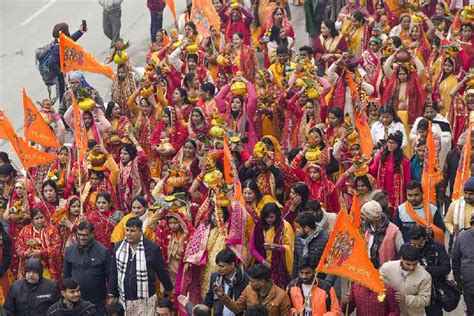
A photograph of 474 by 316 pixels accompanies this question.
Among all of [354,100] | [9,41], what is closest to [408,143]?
[354,100]

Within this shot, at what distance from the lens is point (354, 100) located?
1719cm

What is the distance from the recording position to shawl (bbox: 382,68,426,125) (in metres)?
17.4

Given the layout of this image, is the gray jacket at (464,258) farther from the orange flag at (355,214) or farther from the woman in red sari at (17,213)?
the woman in red sari at (17,213)

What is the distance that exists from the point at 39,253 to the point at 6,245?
442 millimetres

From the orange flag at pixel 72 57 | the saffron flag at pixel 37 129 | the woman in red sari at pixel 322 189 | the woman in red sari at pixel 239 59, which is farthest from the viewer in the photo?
the woman in red sari at pixel 239 59

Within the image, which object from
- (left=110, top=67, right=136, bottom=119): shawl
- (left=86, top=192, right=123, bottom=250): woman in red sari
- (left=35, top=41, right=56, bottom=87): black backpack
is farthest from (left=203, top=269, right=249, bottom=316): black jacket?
(left=35, top=41, right=56, bottom=87): black backpack

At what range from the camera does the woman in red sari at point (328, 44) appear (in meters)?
19.8

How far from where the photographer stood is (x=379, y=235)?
543 inches

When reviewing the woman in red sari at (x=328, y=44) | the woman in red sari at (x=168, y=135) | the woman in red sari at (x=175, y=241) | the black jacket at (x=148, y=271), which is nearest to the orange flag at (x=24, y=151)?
the woman in red sari at (x=168, y=135)

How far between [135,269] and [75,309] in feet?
2.63

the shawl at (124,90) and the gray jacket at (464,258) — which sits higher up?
the shawl at (124,90)

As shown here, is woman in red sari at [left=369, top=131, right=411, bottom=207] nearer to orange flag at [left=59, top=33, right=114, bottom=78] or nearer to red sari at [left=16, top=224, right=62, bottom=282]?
red sari at [left=16, top=224, right=62, bottom=282]

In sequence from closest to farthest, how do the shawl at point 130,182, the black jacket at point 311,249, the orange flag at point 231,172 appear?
the black jacket at point 311,249 → the orange flag at point 231,172 → the shawl at point 130,182

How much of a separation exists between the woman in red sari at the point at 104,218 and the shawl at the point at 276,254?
1474 mm
